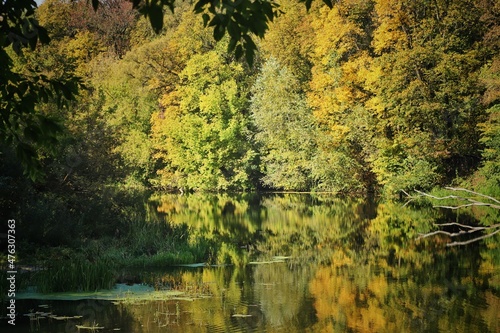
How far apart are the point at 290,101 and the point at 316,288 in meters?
31.3

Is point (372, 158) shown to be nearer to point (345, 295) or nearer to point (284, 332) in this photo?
point (345, 295)

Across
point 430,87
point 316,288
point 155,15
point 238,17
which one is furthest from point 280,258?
point 430,87

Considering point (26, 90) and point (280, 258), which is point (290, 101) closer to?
point (280, 258)

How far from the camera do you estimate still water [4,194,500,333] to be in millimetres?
11086

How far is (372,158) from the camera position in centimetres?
3678

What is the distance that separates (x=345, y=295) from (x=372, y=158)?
2395 cm

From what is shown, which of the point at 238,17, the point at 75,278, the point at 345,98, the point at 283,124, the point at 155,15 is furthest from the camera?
the point at 283,124

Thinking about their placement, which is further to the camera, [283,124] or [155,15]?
[283,124]

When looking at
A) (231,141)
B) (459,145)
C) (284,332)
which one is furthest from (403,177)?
(284,332)

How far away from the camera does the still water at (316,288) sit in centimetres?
1109

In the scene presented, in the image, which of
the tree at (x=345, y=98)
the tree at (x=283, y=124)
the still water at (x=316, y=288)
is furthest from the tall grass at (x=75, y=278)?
the tree at (x=283, y=124)

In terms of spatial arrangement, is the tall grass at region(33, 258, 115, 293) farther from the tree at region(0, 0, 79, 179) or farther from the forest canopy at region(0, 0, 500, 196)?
the tree at region(0, 0, 79, 179)

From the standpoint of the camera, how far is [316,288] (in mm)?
14109

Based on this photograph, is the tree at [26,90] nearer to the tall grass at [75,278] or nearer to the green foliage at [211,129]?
the tall grass at [75,278]
